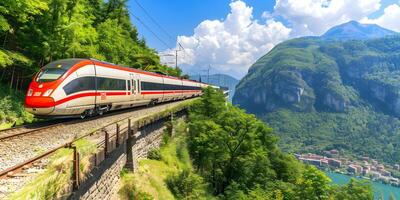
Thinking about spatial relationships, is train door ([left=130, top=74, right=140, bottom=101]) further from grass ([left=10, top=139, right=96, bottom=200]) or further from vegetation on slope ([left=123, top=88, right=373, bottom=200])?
grass ([left=10, top=139, right=96, bottom=200])

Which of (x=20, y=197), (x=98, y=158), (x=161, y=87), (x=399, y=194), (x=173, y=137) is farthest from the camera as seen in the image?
(x=399, y=194)

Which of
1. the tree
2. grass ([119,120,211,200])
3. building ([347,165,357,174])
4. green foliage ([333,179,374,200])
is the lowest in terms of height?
building ([347,165,357,174])

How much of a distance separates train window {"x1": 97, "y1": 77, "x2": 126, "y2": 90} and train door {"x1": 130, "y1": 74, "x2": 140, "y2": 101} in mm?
1719

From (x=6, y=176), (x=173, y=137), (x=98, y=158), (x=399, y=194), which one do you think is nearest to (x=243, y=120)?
(x=173, y=137)

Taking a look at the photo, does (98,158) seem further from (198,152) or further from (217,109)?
(217,109)

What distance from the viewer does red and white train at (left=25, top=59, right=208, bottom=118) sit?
14.4 metres

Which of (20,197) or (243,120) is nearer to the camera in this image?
(20,197)

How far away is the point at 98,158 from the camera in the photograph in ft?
32.6

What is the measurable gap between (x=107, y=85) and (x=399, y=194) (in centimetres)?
14074

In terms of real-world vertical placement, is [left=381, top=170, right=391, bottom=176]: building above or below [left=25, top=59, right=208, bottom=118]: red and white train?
below

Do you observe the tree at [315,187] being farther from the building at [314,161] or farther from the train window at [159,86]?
the building at [314,161]

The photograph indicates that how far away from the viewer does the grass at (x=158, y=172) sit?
13.8 m

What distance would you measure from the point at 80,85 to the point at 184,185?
725 cm

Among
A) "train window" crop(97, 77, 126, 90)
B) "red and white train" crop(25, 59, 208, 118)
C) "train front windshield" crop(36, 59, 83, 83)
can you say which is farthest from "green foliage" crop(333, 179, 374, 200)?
"train front windshield" crop(36, 59, 83, 83)
